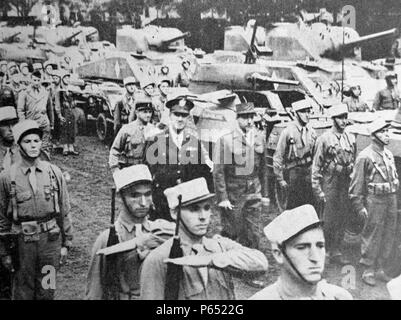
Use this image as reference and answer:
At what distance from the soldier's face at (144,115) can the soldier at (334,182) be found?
1451 millimetres

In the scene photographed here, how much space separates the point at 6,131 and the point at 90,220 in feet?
3.21

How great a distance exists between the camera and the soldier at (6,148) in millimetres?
4621

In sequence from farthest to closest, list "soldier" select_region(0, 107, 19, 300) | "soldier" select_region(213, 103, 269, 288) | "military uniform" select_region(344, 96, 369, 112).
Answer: "military uniform" select_region(344, 96, 369, 112) < "soldier" select_region(213, 103, 269, 288) < "soldier" select_region(0, 107, 19, 300)

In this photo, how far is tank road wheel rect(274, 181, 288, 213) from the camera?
4957 millimetres

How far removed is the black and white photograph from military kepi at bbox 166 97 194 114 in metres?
0.01

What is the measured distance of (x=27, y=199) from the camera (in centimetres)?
453

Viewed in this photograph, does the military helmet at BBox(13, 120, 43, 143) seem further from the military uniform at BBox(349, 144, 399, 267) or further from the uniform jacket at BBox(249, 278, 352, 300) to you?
the military uniform at BBox(349, 144, 399, 267)

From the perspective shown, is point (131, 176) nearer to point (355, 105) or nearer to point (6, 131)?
point (6, 131)

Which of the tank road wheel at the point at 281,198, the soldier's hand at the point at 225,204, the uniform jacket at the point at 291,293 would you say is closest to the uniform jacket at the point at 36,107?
the soldier's hand at the point at 225,204

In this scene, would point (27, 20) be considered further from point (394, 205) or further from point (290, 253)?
point (394, 205)

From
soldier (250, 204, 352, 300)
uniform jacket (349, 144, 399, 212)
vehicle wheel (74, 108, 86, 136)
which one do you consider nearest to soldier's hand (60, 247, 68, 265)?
vehicle wheel (74, 108, 86, 136)

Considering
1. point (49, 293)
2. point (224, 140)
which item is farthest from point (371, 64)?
point (49, 293)

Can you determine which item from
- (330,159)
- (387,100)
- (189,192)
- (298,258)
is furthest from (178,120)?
(387,100)

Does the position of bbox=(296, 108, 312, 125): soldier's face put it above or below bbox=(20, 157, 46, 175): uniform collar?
above
